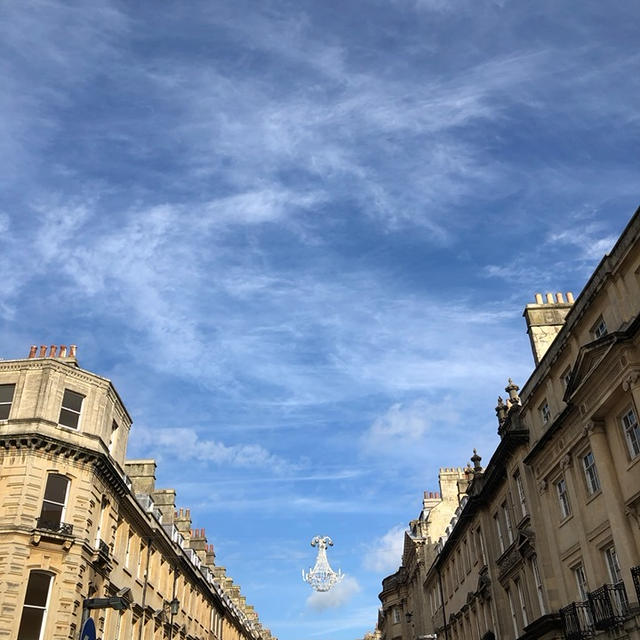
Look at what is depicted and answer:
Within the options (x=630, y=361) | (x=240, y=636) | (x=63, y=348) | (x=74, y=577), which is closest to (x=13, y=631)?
(x=74, y=577)

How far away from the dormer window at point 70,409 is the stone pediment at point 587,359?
2002 cm

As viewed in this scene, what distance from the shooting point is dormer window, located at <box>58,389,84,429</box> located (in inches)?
1201

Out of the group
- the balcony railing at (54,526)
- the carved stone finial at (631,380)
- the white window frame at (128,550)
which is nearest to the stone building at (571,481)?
the carved stone finial at (631,380)

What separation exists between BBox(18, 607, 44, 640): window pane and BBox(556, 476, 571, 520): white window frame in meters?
20.1

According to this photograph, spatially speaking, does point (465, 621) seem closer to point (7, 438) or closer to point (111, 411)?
point (111, 411)

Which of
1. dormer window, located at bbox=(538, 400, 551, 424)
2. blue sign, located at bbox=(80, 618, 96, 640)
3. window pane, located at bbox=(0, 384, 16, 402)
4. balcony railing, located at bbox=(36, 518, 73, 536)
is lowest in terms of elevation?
blue sign, located at bbox=(80, 618, 96, 640)

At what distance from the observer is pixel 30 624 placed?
85.9 ft

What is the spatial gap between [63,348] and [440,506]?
40424 mm

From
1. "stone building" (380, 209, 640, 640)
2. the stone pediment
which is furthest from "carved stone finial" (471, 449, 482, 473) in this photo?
the stone pediment

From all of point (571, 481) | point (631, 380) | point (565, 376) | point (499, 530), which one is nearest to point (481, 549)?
point (499, 530)

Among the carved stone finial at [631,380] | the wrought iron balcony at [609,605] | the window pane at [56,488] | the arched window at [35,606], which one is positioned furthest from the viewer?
the window pane at [56,488]

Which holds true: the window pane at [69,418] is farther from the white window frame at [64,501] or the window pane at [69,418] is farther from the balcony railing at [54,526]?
the balcony railing at [54,526]

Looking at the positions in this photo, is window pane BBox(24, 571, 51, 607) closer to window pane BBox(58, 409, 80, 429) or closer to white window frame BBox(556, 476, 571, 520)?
window pane BBox(58, 409, 80, 429)

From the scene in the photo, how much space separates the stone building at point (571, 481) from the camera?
22.6 meters
